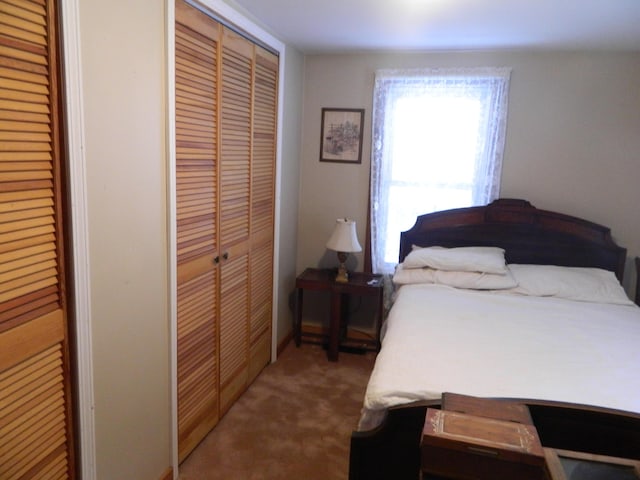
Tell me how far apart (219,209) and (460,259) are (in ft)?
5.26

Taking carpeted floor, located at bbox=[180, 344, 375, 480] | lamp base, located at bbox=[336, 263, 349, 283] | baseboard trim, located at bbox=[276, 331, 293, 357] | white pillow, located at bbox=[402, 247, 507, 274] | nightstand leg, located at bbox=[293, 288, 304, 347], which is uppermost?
white pillow, located at bbox=[402, 247, 507, 274]

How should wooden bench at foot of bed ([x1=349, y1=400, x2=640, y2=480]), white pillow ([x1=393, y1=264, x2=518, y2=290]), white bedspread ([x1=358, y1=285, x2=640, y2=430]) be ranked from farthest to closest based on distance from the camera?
white pillow ([x1=393, y1=264, x2=518, y2=290]) → white bedspread ([x1=358, y1=285, x2=640, y2=430]) → wooden bench at foot of bed ([x1=349, y1=400, x2=640, y2=480])

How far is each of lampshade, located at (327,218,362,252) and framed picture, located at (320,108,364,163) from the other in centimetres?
55

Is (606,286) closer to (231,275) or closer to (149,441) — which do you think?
(231,275)

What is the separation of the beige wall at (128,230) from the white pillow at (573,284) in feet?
7.20

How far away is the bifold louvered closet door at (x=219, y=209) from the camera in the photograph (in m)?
2.05

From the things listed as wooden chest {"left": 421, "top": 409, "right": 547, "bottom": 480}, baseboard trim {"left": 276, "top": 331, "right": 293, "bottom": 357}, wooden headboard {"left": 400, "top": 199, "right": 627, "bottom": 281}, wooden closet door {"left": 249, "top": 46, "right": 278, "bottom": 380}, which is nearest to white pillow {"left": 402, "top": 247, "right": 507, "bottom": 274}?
wooden headboard {"left": 400, "top": 199, "right": 627, "bottom": 281}

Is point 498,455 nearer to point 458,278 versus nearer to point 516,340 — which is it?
point 516,340

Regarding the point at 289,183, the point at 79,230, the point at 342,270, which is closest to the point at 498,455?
the point at 79,230

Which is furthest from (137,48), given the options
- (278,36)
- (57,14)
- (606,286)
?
(606,286)

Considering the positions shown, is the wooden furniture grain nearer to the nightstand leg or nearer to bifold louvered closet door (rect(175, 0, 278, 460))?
bifold louvered closet door (rect(175, 0, 278, 460))

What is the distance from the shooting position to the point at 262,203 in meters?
2.99

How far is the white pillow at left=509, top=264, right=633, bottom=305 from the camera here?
280 cm

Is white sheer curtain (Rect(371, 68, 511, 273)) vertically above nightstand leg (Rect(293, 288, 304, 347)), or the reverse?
white sheer curtain (Rect(371, 68, 511, 273))
